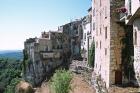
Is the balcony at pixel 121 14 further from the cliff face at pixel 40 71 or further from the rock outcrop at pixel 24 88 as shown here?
the cliff face at pixel 40 71

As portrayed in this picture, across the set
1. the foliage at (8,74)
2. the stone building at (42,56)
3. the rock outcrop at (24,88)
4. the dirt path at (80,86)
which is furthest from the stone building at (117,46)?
the foliage at (8,74)

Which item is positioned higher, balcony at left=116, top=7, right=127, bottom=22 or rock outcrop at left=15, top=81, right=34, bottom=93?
balcony at left=116, top=7, right=127, bottom=22

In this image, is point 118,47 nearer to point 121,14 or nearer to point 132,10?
point 121,14

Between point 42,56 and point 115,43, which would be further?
point 42,56

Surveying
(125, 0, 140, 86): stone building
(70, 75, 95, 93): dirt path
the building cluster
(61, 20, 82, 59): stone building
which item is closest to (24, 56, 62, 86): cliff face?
(61, 20, 82, 59): stone building

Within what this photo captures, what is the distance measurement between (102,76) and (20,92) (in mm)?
38814

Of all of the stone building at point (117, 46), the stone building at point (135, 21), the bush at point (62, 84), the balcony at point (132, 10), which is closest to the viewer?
the balcony at point (132, 10)

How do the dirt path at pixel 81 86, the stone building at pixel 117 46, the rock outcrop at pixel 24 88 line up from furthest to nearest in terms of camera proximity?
the rock outcrop at pixel 24 88 < the dirt path at pixel 81 86 < the stone building at pixel 117 46

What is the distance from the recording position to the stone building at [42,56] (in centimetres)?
8700

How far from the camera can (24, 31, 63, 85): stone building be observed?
87000mm

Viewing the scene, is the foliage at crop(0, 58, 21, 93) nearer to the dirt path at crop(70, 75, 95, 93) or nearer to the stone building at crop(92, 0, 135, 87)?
the dirt path at crop(70, 75, 95, 93)

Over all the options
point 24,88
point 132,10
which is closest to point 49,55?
point 24,88

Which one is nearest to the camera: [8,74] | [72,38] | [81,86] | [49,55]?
[81,86]

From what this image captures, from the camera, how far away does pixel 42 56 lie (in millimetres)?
87250
